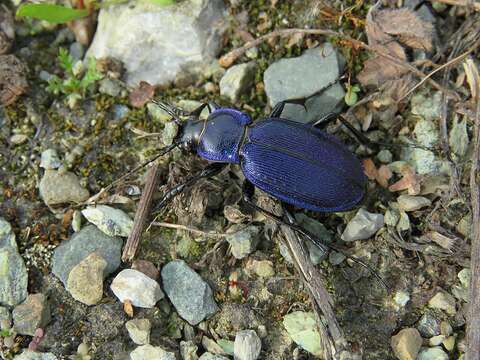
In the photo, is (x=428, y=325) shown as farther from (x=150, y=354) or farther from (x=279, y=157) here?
(x=150, y=354)

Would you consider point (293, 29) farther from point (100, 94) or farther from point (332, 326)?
point (332, 326)

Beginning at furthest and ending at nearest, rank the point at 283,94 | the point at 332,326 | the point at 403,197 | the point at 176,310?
the point at 283,94, the point at 403,197, the point at 176,310, the point at 332,326

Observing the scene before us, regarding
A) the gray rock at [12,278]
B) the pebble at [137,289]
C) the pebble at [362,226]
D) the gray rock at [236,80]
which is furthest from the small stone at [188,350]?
the gray rock at [236,80]

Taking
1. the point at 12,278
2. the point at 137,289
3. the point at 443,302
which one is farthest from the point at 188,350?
the point at 443,302

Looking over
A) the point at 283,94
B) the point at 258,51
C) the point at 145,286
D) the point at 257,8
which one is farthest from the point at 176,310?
the point at 257,8

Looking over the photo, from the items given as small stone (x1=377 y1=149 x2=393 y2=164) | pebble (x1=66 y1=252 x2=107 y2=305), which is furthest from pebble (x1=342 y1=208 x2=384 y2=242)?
pebble (x1=66 y1=252 x2=107 y2=305)
